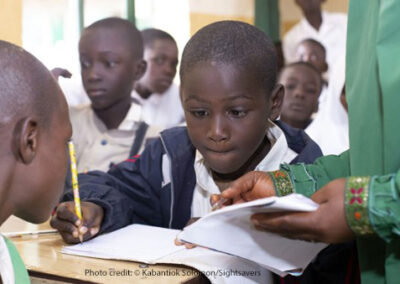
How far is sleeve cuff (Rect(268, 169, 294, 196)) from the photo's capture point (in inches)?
41.8

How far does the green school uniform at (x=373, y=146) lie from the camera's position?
2.64ft

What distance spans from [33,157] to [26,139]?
5cm

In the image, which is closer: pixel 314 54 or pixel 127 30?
pixel 127 30

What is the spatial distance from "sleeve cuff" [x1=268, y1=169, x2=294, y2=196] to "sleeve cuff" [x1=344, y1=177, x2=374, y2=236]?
255 millimetres

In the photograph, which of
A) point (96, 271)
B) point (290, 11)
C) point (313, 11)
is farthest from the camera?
point (290, 11)

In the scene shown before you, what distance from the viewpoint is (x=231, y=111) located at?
1305 mm

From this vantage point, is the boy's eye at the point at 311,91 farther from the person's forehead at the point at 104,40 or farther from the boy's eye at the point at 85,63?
the boy's eye at the point at 85,63

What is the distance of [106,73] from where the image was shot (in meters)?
2.26

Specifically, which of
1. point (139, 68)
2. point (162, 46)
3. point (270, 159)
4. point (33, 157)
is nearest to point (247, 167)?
point (270, 159)

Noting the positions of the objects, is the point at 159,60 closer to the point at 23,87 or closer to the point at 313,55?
the point at 313,55

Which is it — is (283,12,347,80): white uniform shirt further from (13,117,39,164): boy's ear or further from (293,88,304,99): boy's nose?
(13,117,39,164): boy's ear

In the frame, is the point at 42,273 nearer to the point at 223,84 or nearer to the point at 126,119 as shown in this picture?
the point at 223,84

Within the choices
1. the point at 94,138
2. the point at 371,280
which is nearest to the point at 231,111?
the point at 371,280

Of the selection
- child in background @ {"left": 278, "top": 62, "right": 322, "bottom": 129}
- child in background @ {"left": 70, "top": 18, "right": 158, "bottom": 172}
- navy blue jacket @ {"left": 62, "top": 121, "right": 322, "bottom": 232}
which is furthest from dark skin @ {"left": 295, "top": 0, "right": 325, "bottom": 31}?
navy blue jacket @ {"left": 62, "top": 121, "right": 322, "bottom": 232}
